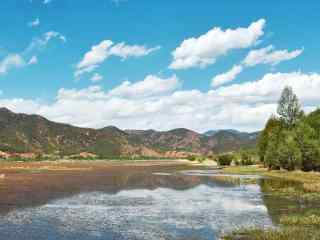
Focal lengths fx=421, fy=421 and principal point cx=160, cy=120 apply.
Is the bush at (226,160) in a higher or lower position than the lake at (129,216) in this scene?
higher

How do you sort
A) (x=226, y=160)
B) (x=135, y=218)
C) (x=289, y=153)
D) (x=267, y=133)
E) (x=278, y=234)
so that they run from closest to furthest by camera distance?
(x=278, y=234), (x=135, y=218), (x=289, y=153), (x=267, y=133), (x=226, y=160)

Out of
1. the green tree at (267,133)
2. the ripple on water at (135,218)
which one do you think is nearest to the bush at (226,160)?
the green tree at (267,133)

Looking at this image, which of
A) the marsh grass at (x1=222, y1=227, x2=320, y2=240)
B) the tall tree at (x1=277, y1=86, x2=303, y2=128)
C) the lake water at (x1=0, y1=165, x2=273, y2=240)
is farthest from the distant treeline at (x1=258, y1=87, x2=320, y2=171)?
the marsh grass at (x1=222, y1=227, x2=320, y2=240)

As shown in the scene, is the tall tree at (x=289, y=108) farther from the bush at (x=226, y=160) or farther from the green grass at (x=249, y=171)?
the bush at (x=226, y=160)

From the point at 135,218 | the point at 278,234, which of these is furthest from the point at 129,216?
the point at 278,234

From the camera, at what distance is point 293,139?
360 ft

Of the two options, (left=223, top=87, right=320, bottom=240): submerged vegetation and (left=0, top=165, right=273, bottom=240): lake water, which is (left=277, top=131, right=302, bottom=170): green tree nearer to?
(left=223, top=87, right=320, bottom=240): submerged vegetation

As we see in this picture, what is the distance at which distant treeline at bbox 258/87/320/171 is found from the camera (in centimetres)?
10531

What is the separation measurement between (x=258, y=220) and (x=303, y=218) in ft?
13.9

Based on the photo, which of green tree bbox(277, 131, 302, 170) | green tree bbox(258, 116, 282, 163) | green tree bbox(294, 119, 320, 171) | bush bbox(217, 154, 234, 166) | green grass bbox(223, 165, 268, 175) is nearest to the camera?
green tree bbox(294, 119, 320, 171)

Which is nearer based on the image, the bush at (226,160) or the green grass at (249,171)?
the green grass at (249,171)

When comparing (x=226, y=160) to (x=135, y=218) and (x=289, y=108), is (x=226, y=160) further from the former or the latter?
(x=135, y=218)

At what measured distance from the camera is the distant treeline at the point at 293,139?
346 feet

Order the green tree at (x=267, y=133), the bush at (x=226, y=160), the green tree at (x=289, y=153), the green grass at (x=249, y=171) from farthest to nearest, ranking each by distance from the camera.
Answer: the bush at (x=226, y=160), the green tree at (x=267, y=133), the green grass at (x=249, y=171), the green tree at (x=289, y=153)
